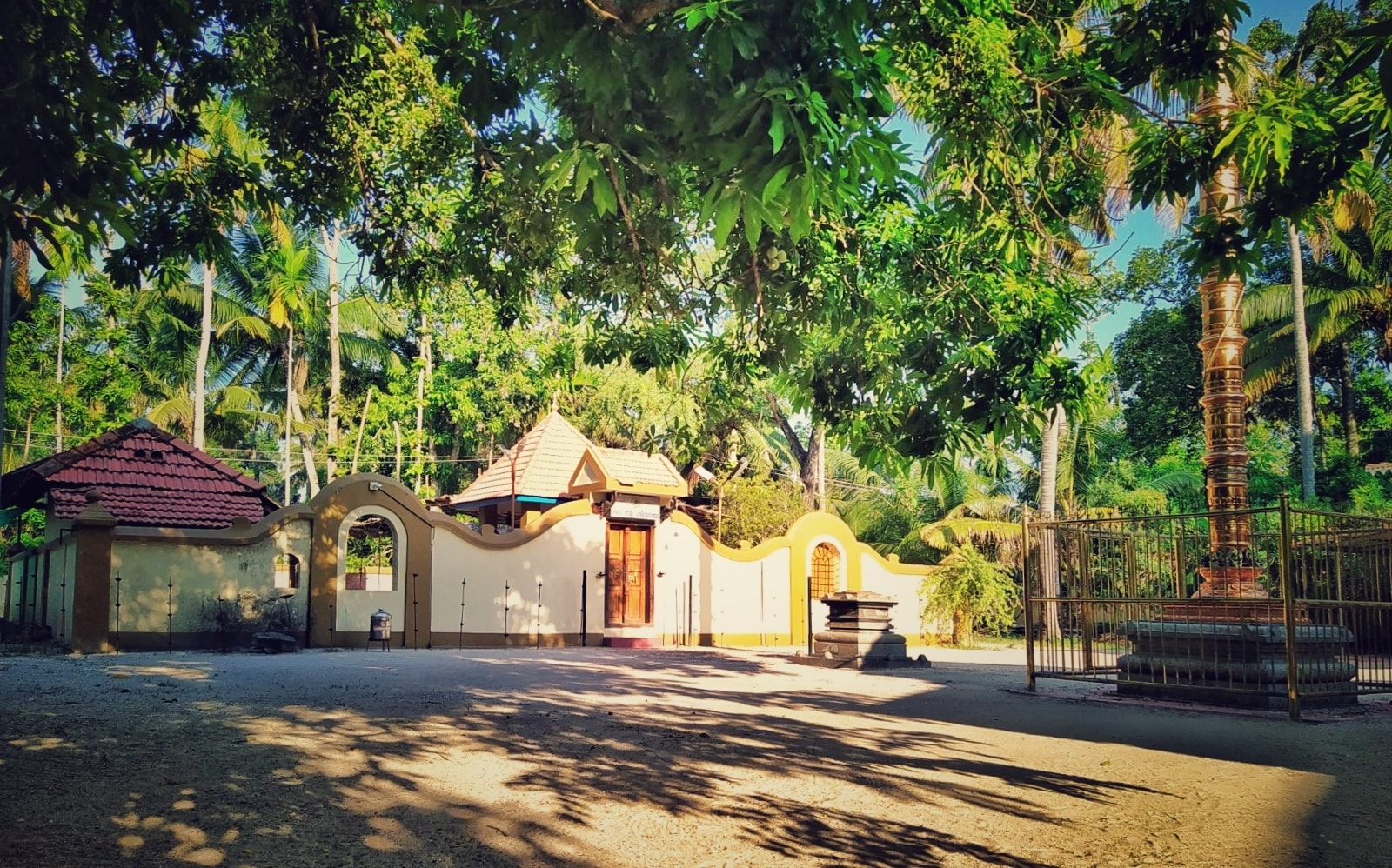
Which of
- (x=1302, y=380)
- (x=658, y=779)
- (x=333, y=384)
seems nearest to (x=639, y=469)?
(x=333, y=384)

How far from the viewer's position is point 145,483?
20.2 meters

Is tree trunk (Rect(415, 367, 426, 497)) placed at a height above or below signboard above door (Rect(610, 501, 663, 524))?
above

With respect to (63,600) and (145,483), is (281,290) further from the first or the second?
(63,600)

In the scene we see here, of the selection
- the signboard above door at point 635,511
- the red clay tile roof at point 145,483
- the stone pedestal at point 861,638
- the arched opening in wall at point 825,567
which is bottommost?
the stone pedestal at point 861,638

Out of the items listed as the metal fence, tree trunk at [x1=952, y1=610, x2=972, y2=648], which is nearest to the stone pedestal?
the metal fence

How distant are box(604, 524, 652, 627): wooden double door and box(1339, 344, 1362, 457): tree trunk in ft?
65.7

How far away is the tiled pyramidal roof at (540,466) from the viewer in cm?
2358

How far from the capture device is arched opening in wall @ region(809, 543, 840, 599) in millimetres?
25016

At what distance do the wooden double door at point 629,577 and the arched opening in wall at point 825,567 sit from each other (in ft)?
14.2

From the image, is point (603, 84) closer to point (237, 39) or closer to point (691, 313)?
point (691, 313)

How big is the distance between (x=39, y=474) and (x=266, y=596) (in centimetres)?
575

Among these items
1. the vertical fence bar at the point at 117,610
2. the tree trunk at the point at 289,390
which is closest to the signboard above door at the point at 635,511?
the vertical fence bar at the point at 117,610

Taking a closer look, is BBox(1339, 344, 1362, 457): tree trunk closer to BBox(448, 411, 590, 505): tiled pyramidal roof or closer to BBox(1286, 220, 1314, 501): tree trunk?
BBox(1286, 220, 1314, 501): tree trunk

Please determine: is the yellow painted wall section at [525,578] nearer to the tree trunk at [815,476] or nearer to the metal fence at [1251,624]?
the metal fence at [1251,624]
